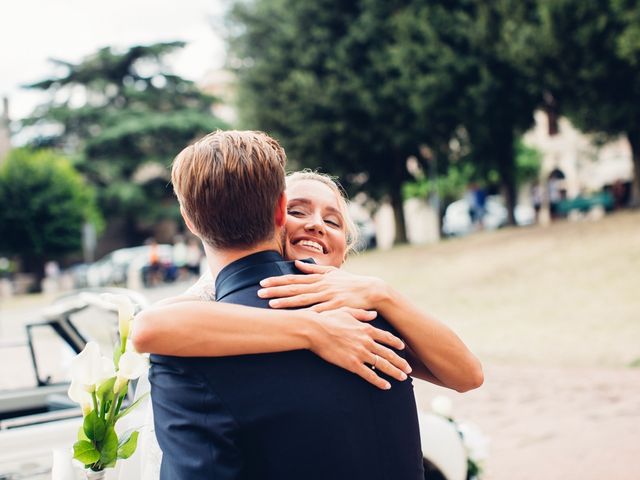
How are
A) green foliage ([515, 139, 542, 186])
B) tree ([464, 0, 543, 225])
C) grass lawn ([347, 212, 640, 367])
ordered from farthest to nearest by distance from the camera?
green foliage ([515, 139, 542, 186]), tree ([464, 0, 543, 225]), grass lawn ([347, 212, 640, 367])

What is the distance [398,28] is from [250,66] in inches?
235

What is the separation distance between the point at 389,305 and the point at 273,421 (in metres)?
0.43

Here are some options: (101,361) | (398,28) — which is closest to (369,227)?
(398,28)

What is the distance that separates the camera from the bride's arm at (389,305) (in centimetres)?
158

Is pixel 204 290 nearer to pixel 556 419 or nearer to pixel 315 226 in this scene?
pixel 315 226

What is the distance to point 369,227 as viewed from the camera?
3347 cm

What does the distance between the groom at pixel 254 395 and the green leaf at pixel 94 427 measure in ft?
0.93

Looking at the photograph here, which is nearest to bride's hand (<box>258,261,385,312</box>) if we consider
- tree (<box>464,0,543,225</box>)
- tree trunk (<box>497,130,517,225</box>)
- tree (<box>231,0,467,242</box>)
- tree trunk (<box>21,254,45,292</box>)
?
tree (<box>464,0,543,225</box>)

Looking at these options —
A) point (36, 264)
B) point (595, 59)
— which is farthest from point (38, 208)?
point (595, 59)

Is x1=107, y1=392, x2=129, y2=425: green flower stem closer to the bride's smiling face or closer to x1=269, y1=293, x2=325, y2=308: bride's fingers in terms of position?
x1=269, y1=293, x2=325, y2=308: bride's fingers

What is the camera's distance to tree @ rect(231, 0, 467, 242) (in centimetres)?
2009

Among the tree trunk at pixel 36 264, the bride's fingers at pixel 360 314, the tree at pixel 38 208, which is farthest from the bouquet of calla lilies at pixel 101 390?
the tree trunk at pixel 36 264

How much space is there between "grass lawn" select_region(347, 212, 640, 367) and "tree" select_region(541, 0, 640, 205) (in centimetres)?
290

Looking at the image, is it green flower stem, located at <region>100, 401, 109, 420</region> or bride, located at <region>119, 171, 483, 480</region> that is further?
green flower stem, located at <region>100, 401, 109, 420</region>
